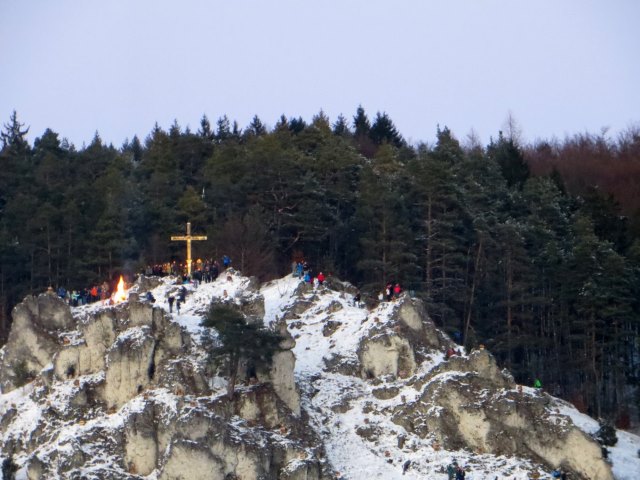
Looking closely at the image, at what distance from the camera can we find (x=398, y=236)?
76.7 metres

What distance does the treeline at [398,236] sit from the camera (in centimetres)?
7381

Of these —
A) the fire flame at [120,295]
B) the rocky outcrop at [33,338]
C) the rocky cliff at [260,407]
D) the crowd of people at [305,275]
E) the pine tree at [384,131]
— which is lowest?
the rocky cliff at [260,407]

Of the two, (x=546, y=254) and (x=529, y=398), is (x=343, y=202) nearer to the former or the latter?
(x=546, y=254)

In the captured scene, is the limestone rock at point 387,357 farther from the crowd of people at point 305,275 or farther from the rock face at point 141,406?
the crowd of people at point 305,275

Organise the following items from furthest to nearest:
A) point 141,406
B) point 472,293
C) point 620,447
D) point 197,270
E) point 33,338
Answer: point 472,293, point 197,270, point 620,447, point 33,338, point 141,406

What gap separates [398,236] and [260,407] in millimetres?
22046

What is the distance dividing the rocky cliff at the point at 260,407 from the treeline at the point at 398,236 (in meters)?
11.0

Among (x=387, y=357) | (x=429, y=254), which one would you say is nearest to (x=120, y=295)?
(x=387, y=357)

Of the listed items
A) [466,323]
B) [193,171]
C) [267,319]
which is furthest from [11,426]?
[193,171]

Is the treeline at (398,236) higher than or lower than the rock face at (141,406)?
higher

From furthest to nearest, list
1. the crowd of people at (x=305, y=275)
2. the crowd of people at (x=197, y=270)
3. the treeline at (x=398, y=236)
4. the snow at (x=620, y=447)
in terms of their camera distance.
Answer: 1. the treeline at (x=398, y=236)
2. the crowd of people at (x=305, y=275)
3. the crowd of people at (x=197, y=270)
4. the snow at (x=620, y=447)

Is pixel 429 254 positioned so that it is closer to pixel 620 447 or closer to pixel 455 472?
pixel 620 447

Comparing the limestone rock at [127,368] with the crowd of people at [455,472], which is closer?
the crowd of people at [455,472]

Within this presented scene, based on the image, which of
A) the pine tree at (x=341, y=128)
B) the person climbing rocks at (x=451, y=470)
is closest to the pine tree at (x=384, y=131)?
the pine tree at (x=341, y=128)
